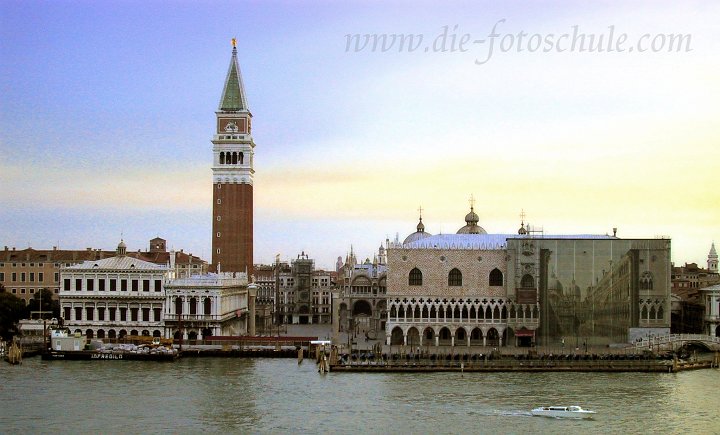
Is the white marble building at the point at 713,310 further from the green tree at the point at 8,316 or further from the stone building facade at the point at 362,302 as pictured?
the green tree at the point at 8,316

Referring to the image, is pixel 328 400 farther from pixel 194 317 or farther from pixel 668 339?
pixel 668 339

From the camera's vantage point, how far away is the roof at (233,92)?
77250 mm

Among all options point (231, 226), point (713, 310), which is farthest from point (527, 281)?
point (231, 226)

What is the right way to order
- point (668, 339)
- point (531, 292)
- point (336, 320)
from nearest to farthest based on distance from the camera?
1. point (668, 339)
2. point (531, 292)
3. point (336, 320)

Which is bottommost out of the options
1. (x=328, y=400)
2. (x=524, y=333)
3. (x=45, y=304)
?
(x=328, y=400)

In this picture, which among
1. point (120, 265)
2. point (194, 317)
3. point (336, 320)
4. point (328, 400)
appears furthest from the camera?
point (336, 320)

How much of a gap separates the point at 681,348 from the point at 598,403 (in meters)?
19.6

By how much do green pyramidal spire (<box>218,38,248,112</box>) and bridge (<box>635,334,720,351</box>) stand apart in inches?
1386

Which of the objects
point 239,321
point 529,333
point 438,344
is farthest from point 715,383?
point 239,321

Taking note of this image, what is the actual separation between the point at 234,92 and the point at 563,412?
46.7 m

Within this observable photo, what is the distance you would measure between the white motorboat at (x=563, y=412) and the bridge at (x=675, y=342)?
843 inches

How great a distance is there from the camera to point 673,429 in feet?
118

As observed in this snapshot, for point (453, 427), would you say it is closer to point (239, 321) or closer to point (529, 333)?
point (529, 333)

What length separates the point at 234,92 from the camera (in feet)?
255
